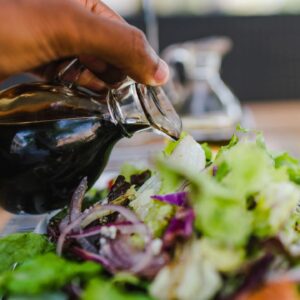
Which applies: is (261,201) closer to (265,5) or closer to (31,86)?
(31,86)

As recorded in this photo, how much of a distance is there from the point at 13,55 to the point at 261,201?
279mm

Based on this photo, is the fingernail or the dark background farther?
the dark background

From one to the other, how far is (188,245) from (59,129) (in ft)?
0.90

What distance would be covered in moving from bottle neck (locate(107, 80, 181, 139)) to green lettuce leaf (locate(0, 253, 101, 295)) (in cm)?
23

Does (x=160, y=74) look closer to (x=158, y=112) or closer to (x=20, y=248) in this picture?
(x=158, y=112)

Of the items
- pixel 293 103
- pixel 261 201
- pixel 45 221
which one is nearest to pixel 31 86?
pixel 45 221

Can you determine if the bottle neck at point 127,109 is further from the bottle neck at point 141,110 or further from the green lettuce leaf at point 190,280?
the green lettuce leaf at point 190,280

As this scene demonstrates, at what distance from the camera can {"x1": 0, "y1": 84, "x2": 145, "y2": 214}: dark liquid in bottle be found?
652 millimetres

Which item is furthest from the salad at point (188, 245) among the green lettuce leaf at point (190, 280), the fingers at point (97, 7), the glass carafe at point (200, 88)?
the glass carafe at point (200, 88)

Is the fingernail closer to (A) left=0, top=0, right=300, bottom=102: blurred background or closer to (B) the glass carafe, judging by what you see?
(B) the glass carafe

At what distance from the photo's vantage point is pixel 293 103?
3.72 m

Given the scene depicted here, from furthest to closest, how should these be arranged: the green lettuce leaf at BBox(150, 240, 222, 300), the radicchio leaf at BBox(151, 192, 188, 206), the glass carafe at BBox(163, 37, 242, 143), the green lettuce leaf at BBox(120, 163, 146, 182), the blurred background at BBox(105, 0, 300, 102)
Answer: the blurred background at BBox(105, 0, 300, 102), the glass carafe at BBox(163, 37, 242, 143), the green lettuce leaf at BBox(120, 163, 146, 182), the radicchio leaf at BBox(151, 192, 188, 206), the green lettuce leaf at BBox(150, 240, 222, 300)

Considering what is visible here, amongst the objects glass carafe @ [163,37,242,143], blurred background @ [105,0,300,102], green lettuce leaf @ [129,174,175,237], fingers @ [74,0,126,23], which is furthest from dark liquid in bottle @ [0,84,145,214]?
blurred background @ [105,0,300,102]

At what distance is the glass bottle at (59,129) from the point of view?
0.65m
